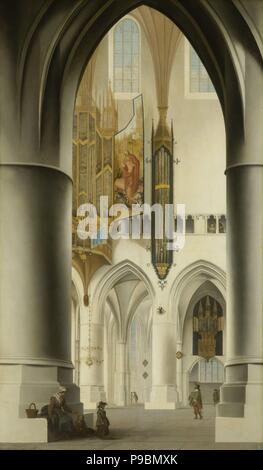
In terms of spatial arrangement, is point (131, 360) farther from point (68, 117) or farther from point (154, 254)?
point (68, 117)

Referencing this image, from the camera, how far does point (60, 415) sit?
40.3 ft

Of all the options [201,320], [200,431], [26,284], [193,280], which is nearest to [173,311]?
[193,280]

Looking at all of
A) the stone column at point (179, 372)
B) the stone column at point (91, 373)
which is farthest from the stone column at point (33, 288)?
the stone column at point (179, 372)

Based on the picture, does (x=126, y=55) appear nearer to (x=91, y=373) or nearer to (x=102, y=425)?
(x=91, y=373)

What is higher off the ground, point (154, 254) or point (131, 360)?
point (154, 254)

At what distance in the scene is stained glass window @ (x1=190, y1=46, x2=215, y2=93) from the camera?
84.3ft

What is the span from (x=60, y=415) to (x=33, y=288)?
A: 1832 millimetres

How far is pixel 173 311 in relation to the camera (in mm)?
30234

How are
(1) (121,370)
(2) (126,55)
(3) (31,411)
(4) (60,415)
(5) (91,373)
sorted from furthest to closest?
(1) (121,370) → (5) (91,373) → (2) (126,55) → (4) (60,415) → (3) (31,411)

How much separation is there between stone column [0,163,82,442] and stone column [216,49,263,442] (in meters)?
2.44

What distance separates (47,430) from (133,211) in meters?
14.8

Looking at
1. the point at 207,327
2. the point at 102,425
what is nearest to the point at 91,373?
the point at 207,327

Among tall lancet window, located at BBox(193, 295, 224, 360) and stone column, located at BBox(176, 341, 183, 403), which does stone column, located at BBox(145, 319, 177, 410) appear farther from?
tall lancet window, located at BBox(193, 295, 224, 360)

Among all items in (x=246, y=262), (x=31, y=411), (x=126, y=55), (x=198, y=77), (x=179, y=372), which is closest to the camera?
(x=31, y=411)
